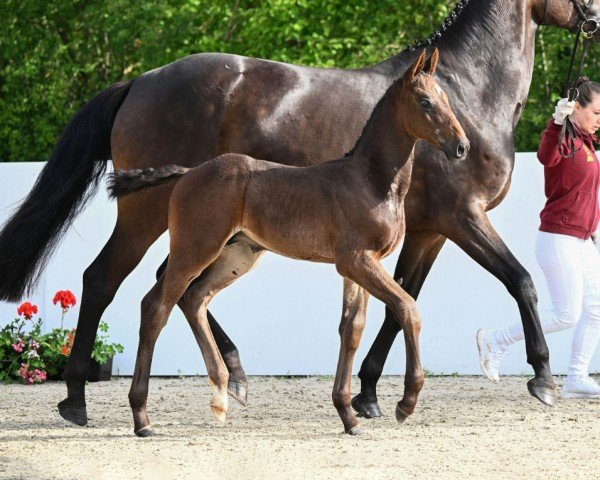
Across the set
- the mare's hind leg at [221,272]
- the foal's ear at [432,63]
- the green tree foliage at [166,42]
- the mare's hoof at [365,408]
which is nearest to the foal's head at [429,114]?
the foal's ear at [432,63]

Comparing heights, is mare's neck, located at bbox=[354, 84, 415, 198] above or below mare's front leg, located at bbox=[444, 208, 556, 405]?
above

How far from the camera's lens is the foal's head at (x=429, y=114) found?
5023mm

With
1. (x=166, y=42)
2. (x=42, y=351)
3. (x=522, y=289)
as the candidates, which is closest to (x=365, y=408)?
(x=522, y=289)

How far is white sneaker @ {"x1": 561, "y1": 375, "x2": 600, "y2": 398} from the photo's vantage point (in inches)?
265

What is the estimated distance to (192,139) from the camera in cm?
639

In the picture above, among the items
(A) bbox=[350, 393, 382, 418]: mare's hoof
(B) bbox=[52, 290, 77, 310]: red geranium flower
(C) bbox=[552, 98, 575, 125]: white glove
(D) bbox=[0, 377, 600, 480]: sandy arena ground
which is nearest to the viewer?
(D) bbox=[0, 377, 600, 480]: sandy arena ground

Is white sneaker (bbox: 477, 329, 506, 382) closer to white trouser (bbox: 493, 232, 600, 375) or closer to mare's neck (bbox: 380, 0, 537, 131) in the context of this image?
white trouser (bbox: 493, 232, 600, 375)

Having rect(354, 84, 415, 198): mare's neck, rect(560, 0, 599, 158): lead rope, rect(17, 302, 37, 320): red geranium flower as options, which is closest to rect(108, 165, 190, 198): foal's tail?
rect(354, 84, 415, 198): mare's neck

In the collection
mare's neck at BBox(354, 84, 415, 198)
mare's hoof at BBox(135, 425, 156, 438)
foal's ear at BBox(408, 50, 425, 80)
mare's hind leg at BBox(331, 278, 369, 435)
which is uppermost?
foal's ear at BBox(408, 50, 425, 80)

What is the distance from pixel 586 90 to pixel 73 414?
11.6ft

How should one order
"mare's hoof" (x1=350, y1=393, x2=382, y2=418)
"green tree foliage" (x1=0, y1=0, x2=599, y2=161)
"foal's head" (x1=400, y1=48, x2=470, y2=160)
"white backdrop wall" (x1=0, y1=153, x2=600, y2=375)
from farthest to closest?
1. "green tree foliage" (x1=0, y1=0, x2=599, y2=161)
2. "white backdrop wall" (x1=0, y1=153, x2=600, y2=375)
3. "mare's hoof" (x1=350, y1=393, x2=382, y2=418)
4. "foal's head" (x1=400, y1=48, x2=470, y2=160)

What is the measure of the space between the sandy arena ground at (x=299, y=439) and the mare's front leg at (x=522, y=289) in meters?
0.23

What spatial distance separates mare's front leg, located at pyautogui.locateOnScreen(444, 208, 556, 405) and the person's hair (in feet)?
3.81

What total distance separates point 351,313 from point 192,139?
1503mm
